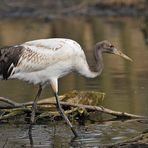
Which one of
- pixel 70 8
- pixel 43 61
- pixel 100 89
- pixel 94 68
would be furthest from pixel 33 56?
pixel 70 8

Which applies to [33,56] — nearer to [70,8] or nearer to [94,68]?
[94,68]

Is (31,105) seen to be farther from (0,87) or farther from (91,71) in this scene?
(0,87)

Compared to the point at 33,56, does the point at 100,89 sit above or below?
below

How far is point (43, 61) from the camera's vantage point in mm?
12914

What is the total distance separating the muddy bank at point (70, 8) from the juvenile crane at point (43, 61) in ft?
119

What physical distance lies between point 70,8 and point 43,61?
1548 inches

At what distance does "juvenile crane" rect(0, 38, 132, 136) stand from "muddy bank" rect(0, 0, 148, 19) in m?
36.3

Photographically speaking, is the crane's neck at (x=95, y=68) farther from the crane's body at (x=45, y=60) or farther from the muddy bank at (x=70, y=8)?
the muddy bank at (x=70, y=8)

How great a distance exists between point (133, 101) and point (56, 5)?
3652 centimetres

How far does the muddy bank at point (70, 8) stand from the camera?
50250 mm

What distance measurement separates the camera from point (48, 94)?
1678 centimetres

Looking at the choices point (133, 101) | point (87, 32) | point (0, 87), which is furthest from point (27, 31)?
point (133, 101)

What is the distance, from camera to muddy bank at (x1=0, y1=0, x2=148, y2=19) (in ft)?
165

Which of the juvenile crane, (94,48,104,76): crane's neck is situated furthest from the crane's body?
(94,48,104,76): crane's neck
